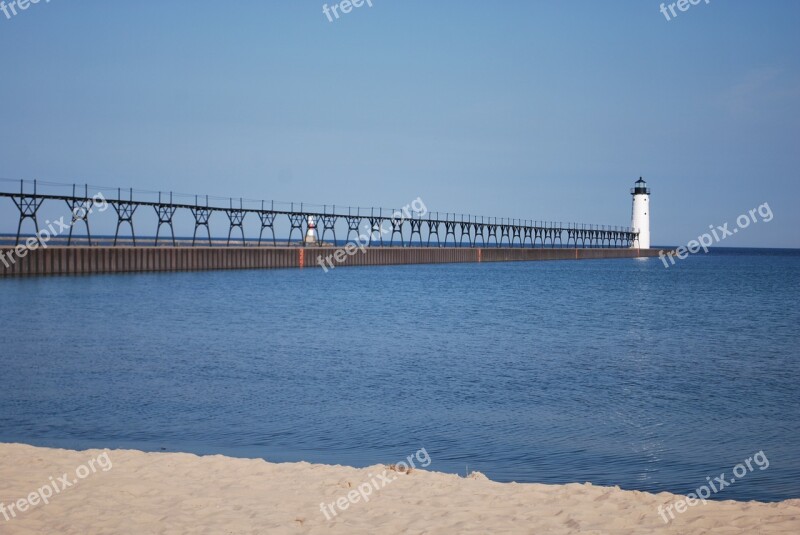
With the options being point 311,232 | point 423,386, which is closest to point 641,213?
point 311,232

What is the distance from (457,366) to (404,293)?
97.8ft

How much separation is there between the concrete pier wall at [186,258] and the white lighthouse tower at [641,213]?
31745 mm

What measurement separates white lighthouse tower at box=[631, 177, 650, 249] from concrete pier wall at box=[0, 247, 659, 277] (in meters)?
31.7

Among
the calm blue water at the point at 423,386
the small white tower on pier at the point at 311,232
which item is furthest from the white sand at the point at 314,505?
the small white tower on pier at the point at 311,232

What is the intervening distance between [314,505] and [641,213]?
129m

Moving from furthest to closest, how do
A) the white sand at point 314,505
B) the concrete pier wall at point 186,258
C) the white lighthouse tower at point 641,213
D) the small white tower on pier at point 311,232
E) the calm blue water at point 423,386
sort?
the white lighthouse tower at point 641,213, the small white tower on pier at point 311,232, the concrete pier wall at point 186,258, the calm blue water at point 423,386, the white sand at point 314,505

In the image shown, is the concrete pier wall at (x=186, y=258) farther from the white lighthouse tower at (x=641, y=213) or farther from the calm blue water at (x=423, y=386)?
the white lighthouse tower at (x=641, y=213)

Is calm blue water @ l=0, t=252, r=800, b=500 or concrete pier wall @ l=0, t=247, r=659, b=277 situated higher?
concrete pier wall @ l=0, t=247, r=659, b=277

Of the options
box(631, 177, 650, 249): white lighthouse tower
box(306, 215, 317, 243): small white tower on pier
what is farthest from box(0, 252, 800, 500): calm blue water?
box(631, 177, 650, 249): white lighthouse tower

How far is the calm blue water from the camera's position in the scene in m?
12.3

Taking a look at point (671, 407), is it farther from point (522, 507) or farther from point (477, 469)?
point (522, 507)

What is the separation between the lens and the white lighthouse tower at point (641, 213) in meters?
123

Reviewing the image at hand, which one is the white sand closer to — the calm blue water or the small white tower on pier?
the calm blue water

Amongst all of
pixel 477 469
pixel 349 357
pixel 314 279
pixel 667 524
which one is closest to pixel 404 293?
pixel 314 279
